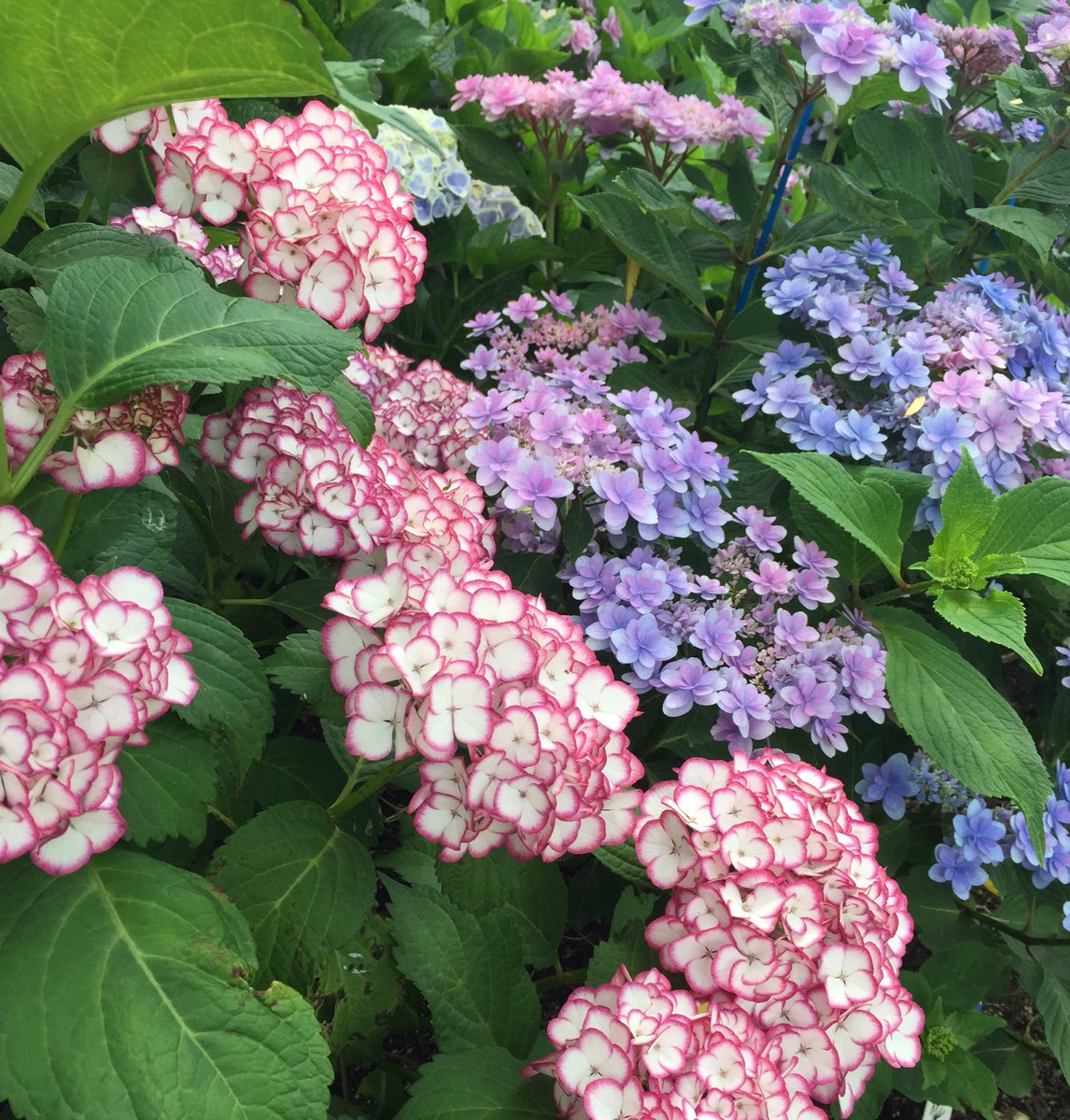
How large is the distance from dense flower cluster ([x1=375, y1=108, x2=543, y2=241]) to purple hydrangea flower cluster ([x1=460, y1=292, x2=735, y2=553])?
1.51ft

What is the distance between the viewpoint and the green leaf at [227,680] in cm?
97

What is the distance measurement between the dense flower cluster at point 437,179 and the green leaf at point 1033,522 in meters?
1.05

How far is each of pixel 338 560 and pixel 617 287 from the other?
3.95 feet

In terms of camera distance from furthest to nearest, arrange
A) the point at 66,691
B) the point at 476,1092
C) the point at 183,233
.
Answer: the point at 183,233 → the point at 476,1092 → the point at 66,691

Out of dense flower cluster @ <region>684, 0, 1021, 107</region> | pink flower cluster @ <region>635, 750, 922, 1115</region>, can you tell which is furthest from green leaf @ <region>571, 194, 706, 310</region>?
pink flower cluster @ <region>635, 750, 922, 1115</region>

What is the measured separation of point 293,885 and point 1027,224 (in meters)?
1.42

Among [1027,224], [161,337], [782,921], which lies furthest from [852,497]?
[161,337]

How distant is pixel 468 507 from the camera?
123 centimetres

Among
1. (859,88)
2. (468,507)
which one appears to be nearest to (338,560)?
(468,507)

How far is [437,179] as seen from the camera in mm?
1894

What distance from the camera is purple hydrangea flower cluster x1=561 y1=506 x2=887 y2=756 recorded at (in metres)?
1.29

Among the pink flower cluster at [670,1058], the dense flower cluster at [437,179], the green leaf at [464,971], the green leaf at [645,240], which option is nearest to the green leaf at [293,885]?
the green leaf at [464,971]

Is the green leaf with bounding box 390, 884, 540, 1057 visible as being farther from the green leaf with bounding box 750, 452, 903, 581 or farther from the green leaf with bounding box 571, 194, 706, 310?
the green leaf with bounding box 571, 194, 706, 310

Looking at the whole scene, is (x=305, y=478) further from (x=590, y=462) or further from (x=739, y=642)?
(x=739, y=642)
